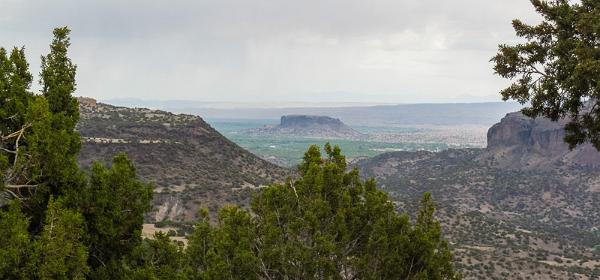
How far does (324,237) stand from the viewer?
11914 millimetres

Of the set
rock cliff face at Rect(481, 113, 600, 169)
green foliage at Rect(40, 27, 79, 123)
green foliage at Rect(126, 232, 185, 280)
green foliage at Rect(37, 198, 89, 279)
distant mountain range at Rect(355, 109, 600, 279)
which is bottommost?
distant mountain range at Rect(355, 109, 600, 279)

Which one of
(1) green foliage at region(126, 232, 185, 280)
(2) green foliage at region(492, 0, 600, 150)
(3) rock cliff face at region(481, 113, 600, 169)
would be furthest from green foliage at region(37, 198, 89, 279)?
(3) rock cliff face at region(481, 113, 600, 169)

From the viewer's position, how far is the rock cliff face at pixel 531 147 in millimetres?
122500

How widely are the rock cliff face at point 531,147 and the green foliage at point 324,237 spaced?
120 m

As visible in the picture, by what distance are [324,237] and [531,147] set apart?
465 ft

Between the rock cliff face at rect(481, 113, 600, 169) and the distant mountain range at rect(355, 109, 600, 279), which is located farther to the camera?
the rock cliff face at rect(481, 113, 600, 169)

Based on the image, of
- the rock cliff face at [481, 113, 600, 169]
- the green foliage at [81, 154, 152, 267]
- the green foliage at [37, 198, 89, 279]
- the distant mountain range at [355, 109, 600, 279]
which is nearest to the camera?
the green foliage at [37, 198, 89, 279]

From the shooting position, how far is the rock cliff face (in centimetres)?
12250

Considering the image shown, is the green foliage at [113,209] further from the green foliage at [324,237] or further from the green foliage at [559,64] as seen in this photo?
the green foliage at [559,64]

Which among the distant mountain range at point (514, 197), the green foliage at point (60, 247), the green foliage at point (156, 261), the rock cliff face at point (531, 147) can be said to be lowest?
the distant mountain range at point (514, 197)

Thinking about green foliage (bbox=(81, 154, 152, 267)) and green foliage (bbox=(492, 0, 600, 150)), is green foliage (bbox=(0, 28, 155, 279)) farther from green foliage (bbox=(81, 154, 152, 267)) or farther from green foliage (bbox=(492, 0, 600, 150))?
green foliage (bbox=(492, 0, 600, 150))

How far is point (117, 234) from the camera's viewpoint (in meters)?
11.3

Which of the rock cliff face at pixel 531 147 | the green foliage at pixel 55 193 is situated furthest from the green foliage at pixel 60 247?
the rock cliff face at pixel 531 147

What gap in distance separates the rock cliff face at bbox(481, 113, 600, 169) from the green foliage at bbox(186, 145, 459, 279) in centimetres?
11956
